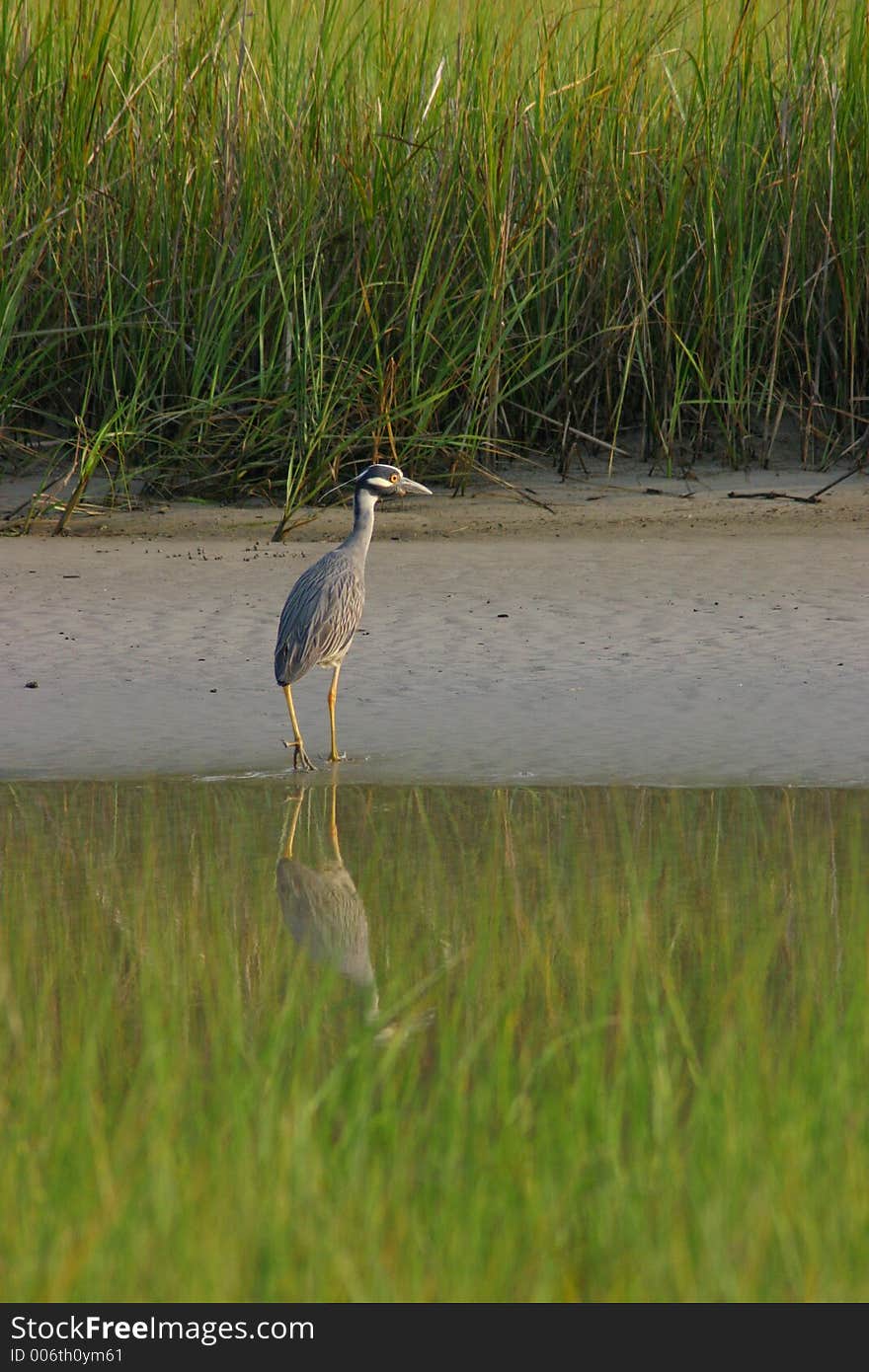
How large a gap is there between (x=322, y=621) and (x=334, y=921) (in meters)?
1.72

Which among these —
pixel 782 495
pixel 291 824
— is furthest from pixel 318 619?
pixel 782 495

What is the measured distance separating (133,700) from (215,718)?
273 millimetres

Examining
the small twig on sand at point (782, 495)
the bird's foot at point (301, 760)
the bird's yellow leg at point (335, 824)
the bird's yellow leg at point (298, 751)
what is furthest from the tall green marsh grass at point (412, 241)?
the bird's yellow leg at point (335, 824)

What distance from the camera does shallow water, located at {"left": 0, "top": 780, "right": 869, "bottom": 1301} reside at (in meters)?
2.18

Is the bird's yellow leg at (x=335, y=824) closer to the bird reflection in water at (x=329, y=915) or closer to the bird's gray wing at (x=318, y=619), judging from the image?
the bird reflection in water at (x=329, y=915)

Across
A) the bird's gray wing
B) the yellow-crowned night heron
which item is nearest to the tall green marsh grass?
the yellow-crowned night heron

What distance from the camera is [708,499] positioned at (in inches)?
303

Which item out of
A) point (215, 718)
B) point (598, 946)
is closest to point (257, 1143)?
point (598, 946)

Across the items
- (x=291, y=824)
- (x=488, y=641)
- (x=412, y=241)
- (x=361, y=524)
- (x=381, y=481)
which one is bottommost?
(x=291, y=824)

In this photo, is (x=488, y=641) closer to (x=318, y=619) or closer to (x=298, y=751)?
(x=318, y=619)

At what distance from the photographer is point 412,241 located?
25.6 feet

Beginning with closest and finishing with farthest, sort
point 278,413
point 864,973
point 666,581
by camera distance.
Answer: point 864,973, point 666,581, point 278,413

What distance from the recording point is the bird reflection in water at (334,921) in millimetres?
3025

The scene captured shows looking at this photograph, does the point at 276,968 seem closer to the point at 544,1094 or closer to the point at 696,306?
the point at 544,1094
